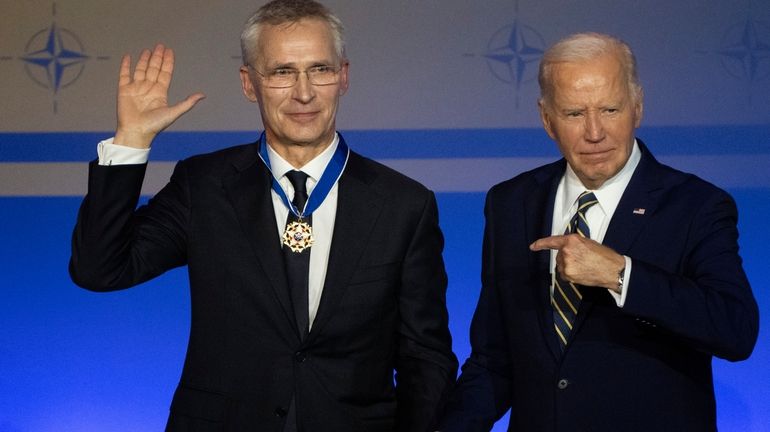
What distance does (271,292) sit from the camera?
8.88ft

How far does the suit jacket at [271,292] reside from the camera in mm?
2693

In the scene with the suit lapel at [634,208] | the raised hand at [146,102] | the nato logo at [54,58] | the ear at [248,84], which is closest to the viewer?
the suit lapel at [634,208]

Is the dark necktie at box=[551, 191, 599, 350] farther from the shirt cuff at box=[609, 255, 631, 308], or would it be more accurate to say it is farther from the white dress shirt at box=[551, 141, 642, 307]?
the shirt cuff at box=[609, 255, 631, 308]

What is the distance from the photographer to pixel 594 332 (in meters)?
2.56

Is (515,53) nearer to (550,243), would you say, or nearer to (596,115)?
(596,115)

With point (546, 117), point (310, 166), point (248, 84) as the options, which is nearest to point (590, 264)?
point (546, 117)

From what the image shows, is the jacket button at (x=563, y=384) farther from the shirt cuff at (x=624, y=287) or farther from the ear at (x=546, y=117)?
the ear at (x=546, y=117)

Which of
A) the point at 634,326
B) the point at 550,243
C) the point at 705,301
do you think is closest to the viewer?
the point at 705,301

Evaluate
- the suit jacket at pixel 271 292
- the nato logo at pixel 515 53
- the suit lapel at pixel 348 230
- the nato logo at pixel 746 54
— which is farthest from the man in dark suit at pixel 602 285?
the nato logo at pixel 746 54

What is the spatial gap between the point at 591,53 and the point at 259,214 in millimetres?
808

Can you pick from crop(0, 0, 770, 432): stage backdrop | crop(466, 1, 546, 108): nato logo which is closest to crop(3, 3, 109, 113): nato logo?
crop(0, 0, 770, 432): stage backdrop

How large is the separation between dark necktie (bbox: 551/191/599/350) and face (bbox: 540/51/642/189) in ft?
0.19

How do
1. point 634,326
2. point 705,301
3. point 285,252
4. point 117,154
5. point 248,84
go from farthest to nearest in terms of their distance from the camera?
1. point 248,84
2. point 285,252
3. point 117,154
4. point 634,326
5. point 705,301

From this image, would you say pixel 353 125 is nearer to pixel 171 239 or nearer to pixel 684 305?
pixel 171 239
